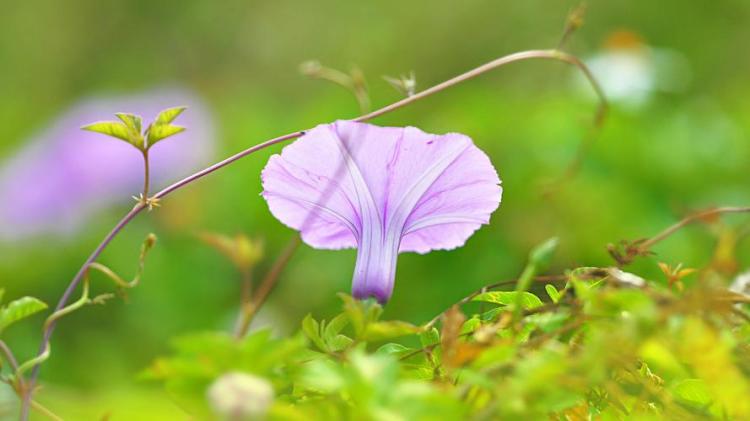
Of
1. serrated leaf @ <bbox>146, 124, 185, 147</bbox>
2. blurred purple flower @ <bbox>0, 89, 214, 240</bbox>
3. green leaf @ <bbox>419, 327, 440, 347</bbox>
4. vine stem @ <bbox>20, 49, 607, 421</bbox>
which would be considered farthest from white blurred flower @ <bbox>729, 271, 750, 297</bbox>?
blurred purple flower @ <bbox>0, 89, 214, 240</bbox>

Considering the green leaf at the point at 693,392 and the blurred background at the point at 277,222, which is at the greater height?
the green leaf at the point at 693,392

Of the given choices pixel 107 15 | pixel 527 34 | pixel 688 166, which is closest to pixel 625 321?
pixel 688 166

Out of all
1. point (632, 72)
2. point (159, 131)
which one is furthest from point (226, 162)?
point (632, 72)

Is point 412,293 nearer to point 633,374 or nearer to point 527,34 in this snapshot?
point 633,374

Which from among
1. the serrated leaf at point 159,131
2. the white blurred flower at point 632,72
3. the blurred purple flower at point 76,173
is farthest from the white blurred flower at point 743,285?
the white blurred flower at point 632,72

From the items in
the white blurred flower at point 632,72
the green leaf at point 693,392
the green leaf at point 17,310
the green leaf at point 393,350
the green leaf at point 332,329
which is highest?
the green leaf at point 17,310

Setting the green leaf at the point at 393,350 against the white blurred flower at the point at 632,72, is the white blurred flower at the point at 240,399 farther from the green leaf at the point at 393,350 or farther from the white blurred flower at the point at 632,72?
the white blurred flower at the point at 632,72
